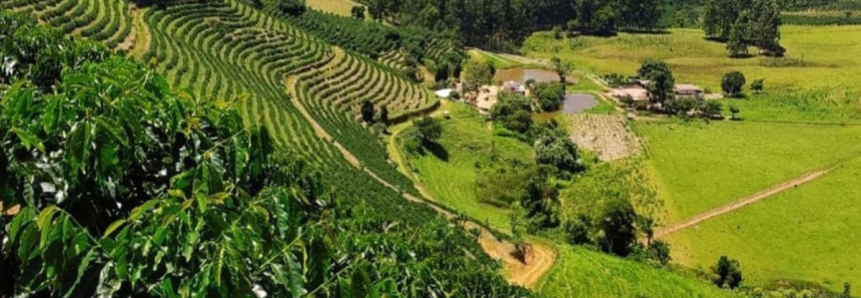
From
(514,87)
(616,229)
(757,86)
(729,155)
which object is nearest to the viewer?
(616,229)

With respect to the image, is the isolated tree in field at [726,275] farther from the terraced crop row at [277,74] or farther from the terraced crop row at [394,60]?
the terraced crop row at [394,60]

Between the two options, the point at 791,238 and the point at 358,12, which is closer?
the point at 791,238

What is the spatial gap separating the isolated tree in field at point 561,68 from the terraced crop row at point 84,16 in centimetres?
5973

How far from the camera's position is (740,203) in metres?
62.7

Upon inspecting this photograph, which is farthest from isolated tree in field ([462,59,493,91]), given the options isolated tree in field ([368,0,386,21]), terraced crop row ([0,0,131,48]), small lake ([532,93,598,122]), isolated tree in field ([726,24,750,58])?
isolated tree in field ([726,24,750,58])

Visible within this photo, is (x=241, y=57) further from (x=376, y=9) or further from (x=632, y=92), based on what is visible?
(x=376, y=9)

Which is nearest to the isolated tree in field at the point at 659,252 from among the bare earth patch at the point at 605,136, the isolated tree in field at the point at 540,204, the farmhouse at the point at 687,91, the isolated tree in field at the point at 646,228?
the isolated tree in field at the point at 646,228

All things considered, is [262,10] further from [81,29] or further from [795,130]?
[795,130]

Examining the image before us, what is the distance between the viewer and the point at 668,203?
61.9m

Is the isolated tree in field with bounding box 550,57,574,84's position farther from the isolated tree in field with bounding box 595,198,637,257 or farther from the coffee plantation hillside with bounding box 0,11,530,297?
the coffee plantation hillside with bounding box 0,11,530,297

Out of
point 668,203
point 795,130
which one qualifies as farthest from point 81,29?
point 795,130

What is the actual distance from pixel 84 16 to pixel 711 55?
102m

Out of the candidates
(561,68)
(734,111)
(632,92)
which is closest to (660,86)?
(632,92)

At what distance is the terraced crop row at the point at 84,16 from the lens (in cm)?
5547
